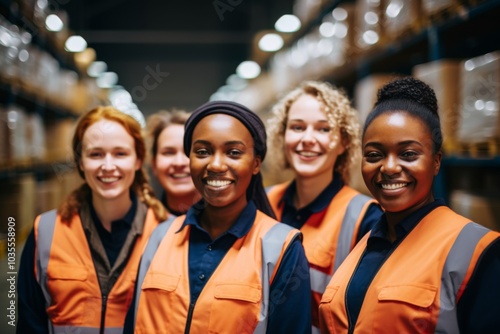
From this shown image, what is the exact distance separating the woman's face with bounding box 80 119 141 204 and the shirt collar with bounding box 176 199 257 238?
48 centimetres

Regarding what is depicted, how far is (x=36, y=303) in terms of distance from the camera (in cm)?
212

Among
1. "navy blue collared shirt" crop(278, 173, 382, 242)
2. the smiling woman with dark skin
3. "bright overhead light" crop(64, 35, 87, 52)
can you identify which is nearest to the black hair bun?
the smiling woman with dark skin

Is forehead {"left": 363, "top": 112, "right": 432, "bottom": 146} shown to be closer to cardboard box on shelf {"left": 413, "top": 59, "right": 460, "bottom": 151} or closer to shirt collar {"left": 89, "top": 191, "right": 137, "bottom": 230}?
shirt collar {"left": 89, "top": 191, "right": 137, "bottom": 230}

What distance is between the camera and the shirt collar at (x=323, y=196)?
2.33m

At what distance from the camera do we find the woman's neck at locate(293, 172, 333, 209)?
7.95ft

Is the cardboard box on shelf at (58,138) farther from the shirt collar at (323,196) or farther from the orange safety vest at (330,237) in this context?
the orange safety vest at (330,237)

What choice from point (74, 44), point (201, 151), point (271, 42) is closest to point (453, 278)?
→ point (201, 151)

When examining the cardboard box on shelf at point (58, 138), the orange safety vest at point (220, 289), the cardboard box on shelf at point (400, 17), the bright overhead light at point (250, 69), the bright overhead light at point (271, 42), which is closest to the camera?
the orange safety vest at point (220, 289)

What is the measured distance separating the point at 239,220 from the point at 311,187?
700 mm

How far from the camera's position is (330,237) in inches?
85.6

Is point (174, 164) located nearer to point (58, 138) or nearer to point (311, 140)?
point (311, 140)

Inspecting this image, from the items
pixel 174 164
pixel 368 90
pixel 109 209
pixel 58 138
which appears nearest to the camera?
pixel 109 209

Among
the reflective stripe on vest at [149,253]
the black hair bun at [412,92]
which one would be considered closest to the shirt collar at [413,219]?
the black hair bun at [412,92]

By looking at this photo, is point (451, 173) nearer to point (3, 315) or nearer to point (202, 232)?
point (202, 232)
